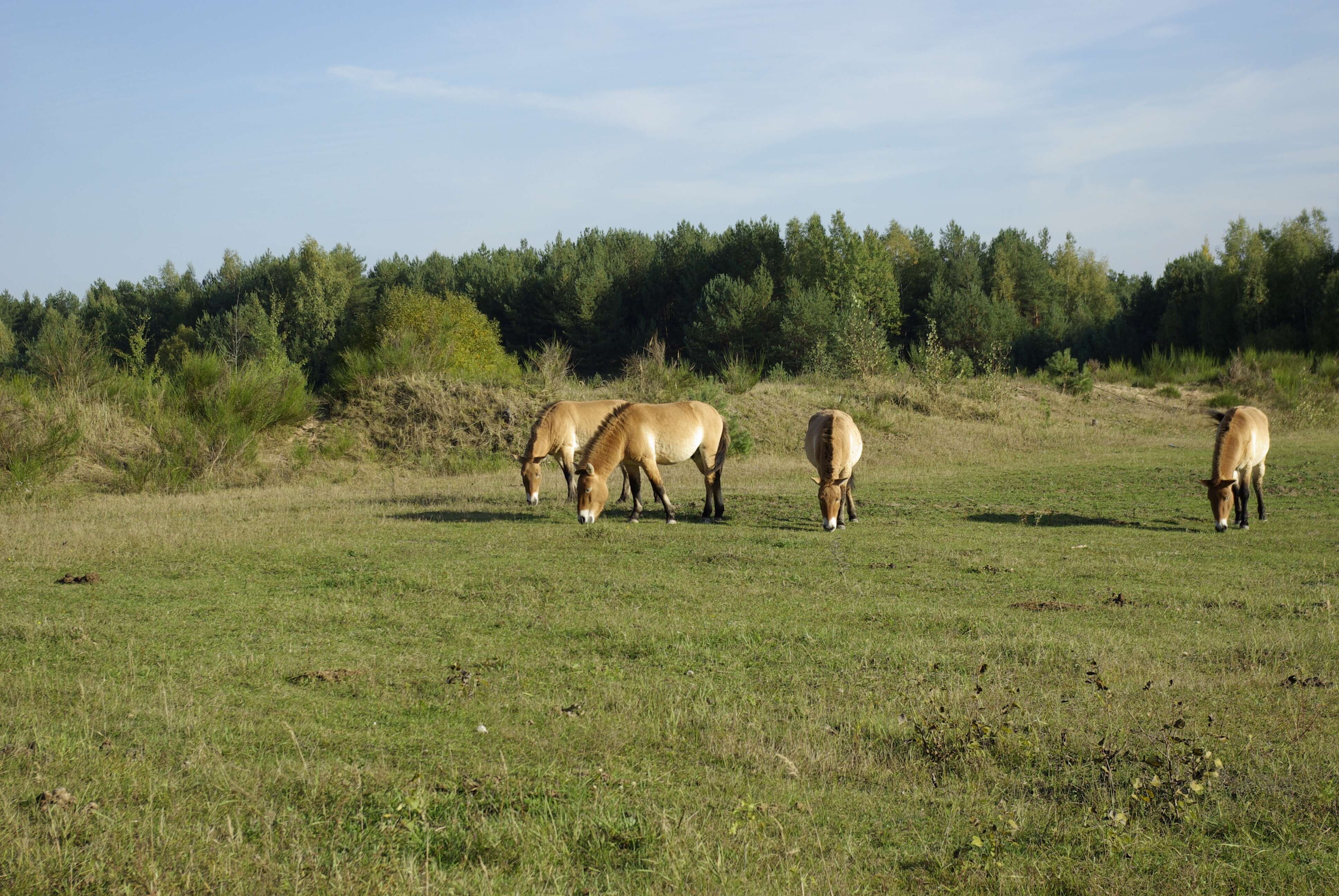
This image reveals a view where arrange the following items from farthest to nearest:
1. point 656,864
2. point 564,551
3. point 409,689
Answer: point 564,551 < point 409,689 < point 656,864

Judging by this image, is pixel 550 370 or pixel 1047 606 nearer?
pixel 1047 606

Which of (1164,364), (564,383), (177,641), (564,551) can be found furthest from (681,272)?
(177,641)

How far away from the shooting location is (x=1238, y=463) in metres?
15.3

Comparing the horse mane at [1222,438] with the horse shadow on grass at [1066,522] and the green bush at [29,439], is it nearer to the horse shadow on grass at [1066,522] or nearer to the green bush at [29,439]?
the horse shadow on grass at [1066,522]

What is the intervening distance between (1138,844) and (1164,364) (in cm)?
4423

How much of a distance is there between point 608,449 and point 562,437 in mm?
2393

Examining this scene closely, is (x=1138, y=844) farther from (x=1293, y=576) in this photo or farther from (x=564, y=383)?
(x=564, y=383)

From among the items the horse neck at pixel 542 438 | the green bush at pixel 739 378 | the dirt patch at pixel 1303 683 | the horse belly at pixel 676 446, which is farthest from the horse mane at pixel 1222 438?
the green bush at pixel 739 378

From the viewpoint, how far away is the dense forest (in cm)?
4462

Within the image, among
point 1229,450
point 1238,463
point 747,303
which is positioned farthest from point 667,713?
point 747,303

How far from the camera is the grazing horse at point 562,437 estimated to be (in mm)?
16828

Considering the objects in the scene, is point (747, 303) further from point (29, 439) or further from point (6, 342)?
point (6, 342)

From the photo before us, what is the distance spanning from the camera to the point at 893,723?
232 inches

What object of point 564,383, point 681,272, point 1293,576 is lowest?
point 1293,576
